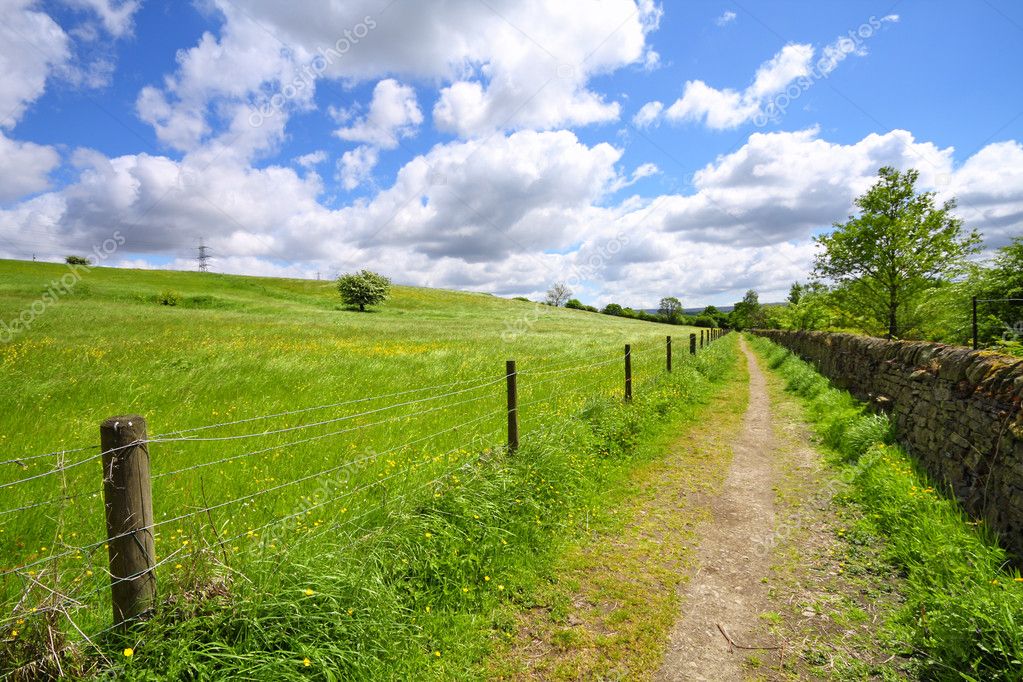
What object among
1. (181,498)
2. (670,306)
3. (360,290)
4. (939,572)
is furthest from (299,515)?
(670,306)

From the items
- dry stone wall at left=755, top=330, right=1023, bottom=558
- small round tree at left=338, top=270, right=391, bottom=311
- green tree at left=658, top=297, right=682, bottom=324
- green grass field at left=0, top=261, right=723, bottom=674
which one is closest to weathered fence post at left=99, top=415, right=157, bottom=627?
green grass field at left=0, top=261, right=723, bottom=674

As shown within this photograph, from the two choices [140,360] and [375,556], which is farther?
[140,360]

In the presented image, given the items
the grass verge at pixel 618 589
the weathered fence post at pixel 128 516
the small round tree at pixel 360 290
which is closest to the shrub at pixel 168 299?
the small round tree at pixel 360 290

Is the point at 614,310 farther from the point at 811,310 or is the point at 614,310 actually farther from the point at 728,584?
the point at 728,584

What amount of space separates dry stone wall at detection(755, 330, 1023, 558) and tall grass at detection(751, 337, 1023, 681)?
20cm

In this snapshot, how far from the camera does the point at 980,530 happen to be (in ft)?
14.9

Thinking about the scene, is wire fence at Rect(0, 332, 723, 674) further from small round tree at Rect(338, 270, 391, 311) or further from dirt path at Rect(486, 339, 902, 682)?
small round tree at Rect(338, 270, 391, 311)

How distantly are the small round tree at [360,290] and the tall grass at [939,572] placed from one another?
62.4m

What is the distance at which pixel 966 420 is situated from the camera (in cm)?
559

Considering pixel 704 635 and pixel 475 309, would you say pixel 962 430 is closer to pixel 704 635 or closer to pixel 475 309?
pixel 704 635

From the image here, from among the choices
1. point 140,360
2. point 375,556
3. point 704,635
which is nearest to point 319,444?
point 375,556

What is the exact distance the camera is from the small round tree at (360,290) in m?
63.9

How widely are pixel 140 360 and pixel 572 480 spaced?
1329 centimetres

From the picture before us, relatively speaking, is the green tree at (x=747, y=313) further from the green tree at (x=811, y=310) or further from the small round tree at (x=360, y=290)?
the small round tree at (x=360, y=290)
